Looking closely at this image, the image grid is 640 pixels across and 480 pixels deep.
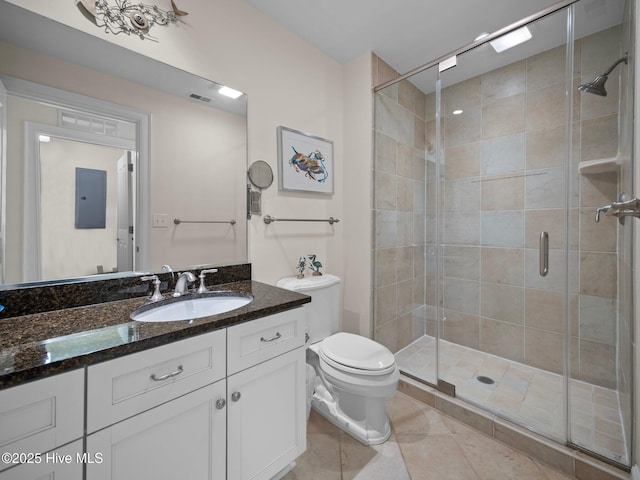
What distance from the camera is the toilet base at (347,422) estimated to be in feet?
4.89

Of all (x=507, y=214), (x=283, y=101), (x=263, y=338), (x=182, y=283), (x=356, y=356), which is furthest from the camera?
(x=507, y=214)

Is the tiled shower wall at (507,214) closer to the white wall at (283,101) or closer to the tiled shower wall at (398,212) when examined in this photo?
the tiled shower wall at (398,212)

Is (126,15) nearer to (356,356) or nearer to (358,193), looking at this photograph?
(358,193)

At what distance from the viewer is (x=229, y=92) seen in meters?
1.59

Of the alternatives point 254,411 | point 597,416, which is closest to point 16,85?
point 254,411

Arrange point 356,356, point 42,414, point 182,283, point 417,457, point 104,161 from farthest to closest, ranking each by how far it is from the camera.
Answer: point 356,356 → point 417,457 → point 182,283 → point 104,161 → point 42,414

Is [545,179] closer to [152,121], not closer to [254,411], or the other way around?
[254,411]

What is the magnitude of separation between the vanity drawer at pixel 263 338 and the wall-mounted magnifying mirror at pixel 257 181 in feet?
2.63

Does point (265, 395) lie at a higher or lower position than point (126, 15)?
lower

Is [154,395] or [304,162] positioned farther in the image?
[304,162]

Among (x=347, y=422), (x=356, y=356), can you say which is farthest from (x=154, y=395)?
(x=347, y=422)

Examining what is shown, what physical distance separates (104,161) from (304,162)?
1179 millimetres

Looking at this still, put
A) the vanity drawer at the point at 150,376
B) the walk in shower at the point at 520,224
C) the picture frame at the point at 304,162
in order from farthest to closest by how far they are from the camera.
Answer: the picture frame at the point at 304,162 < the walk in shower at the point at 520,224 < the vanity drawer at the point at 150,376

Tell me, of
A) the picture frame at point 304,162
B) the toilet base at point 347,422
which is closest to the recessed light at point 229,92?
the picture frame at point 304,162
